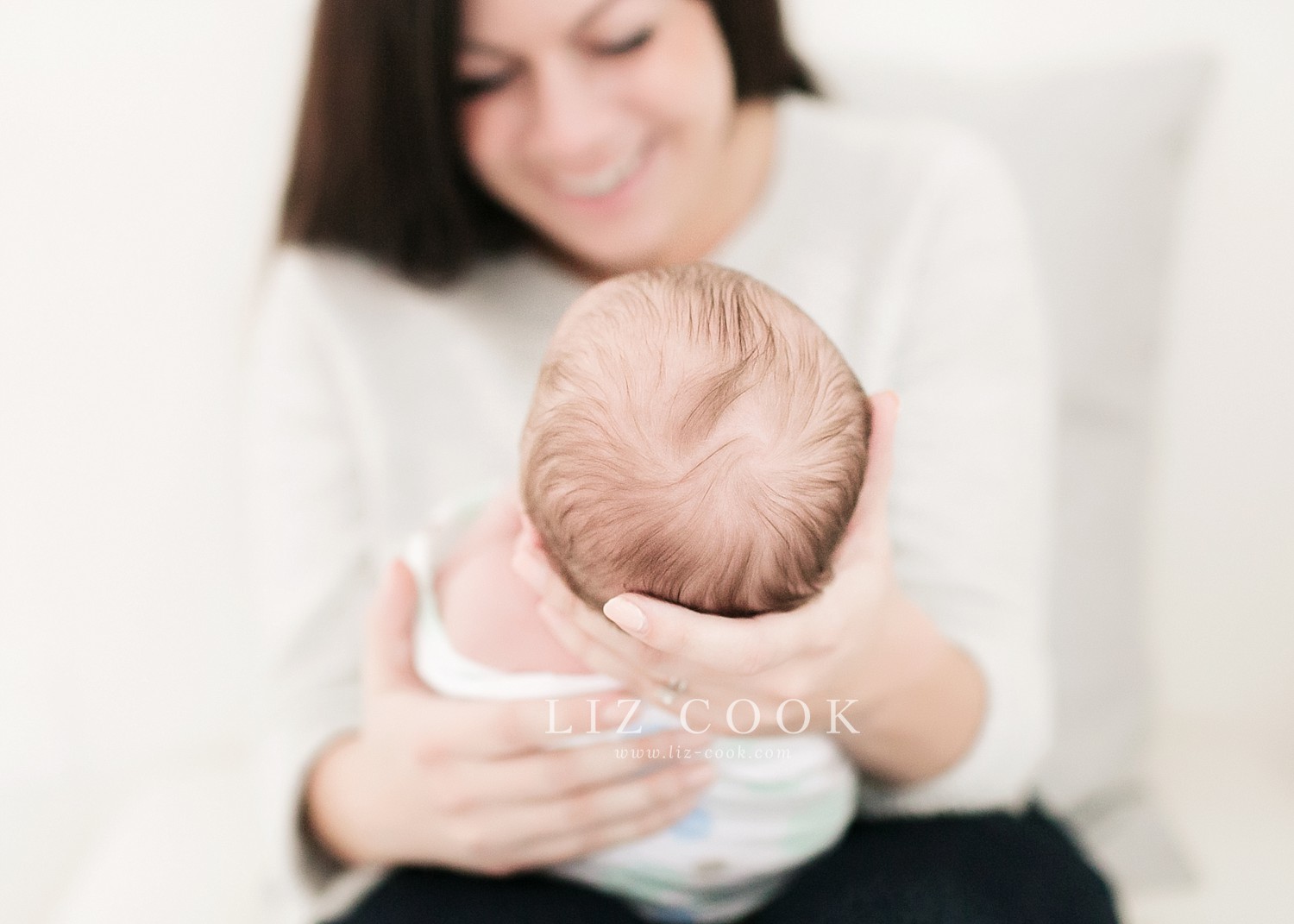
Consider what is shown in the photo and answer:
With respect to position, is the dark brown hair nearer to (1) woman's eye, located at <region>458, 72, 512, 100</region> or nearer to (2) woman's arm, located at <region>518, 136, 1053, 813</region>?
(1) woman's eye, located at <region>458, 72, 512, 100</region>

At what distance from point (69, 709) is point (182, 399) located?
368mm

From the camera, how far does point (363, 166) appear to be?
816 millimetres

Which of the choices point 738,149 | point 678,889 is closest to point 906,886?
point 678,889

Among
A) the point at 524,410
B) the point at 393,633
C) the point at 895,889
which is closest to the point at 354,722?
the point at 393,633

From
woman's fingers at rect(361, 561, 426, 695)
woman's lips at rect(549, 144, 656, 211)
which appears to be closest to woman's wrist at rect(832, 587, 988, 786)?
woman's fingers at rect(361, 561, 426, 695)

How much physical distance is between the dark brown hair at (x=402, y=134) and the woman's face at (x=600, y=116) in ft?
0.09

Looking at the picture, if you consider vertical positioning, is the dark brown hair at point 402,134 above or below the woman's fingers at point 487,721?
above

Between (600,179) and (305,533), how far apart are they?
433 millimetres

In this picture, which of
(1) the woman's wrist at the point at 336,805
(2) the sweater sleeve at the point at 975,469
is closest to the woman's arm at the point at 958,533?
(2) the sweater sleeve at the point at 975,469

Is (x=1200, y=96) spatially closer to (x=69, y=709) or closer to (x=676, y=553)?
(x=676, y=553)

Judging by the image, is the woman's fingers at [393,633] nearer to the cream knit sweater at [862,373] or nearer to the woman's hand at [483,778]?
the woman's hand at [483,778]

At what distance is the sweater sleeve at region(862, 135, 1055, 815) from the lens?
728 millimetres

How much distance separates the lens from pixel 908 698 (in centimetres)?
65

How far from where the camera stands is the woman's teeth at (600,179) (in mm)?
779
